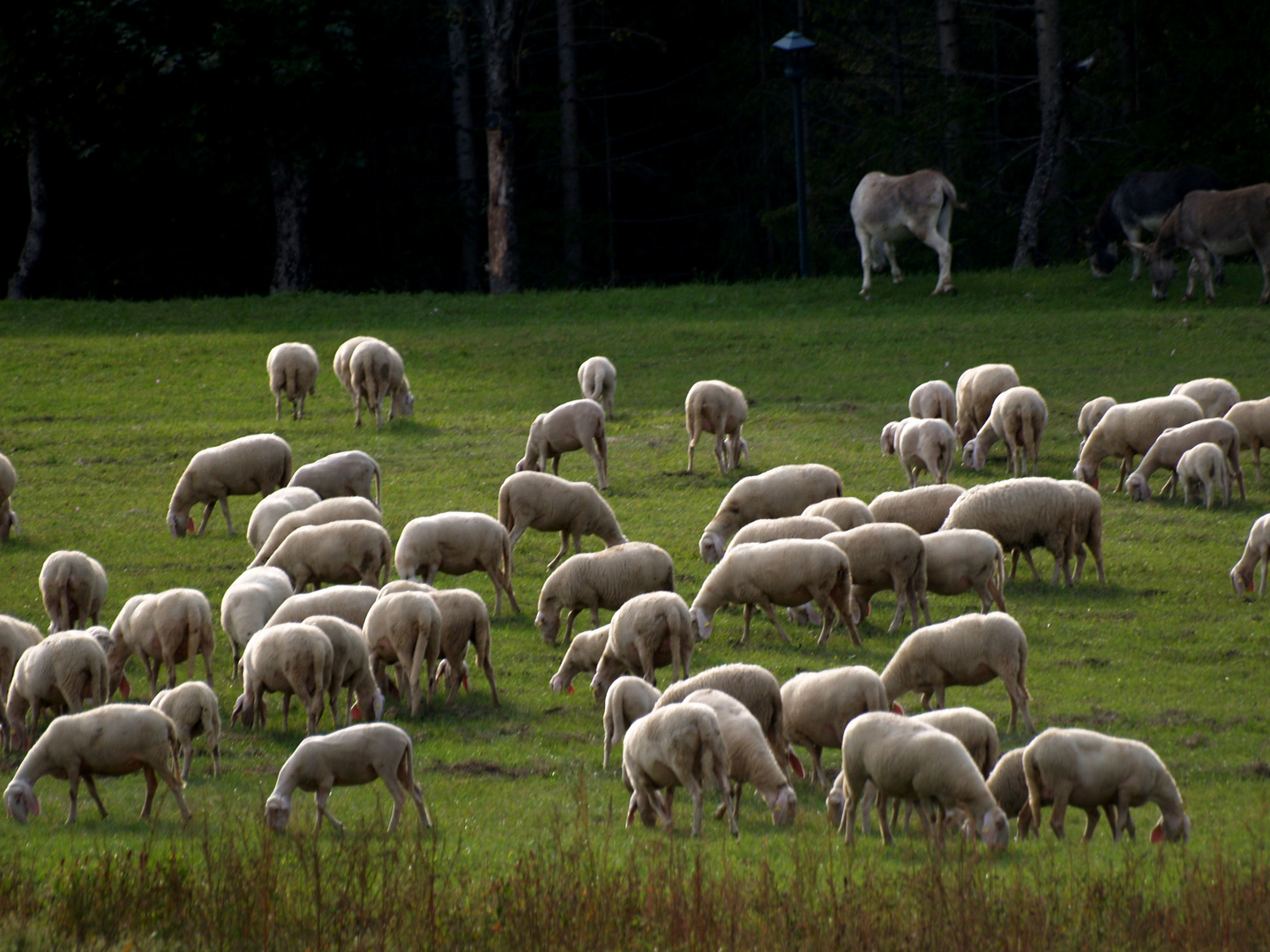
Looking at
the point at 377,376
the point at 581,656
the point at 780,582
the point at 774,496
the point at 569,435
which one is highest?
the point at 377,376

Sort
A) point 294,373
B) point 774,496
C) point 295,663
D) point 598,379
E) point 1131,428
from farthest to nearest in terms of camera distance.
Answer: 1. point 294,373
2. point 598,379
3. point 1131,428
4. point 774,496
5. point 295,663

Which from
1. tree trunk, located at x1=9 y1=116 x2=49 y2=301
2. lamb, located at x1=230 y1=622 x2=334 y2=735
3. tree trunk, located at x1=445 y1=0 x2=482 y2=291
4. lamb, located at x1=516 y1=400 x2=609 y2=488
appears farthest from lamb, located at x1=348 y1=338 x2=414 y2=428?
tree trunk, located at x1=445 y1=0 x2=482 y2=291

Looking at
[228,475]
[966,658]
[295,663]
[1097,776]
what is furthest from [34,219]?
[1097,776]

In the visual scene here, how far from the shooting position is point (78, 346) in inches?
1002

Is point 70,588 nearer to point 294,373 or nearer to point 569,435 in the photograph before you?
point 569,435

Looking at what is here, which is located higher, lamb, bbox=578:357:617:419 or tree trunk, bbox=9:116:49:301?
tree trunk, bbox=9:116:49:301

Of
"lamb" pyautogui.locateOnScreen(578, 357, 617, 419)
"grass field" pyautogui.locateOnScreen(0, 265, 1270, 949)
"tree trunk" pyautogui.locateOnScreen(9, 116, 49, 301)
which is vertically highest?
"tree trunk" pyautogui.locateOnScreen(9, 116, 49, 301)

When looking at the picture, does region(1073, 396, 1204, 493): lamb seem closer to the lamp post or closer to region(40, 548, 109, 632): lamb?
region(40, 548, 109, 632): lamb

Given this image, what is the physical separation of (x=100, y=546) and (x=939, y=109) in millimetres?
25043

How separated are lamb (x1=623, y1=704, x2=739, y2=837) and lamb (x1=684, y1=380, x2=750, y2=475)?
31.2 ft

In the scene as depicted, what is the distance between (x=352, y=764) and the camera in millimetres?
7945

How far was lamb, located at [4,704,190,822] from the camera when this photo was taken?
8.13 metres

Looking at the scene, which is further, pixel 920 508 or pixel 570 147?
pixel 570 147

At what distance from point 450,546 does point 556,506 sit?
5.55 feet
